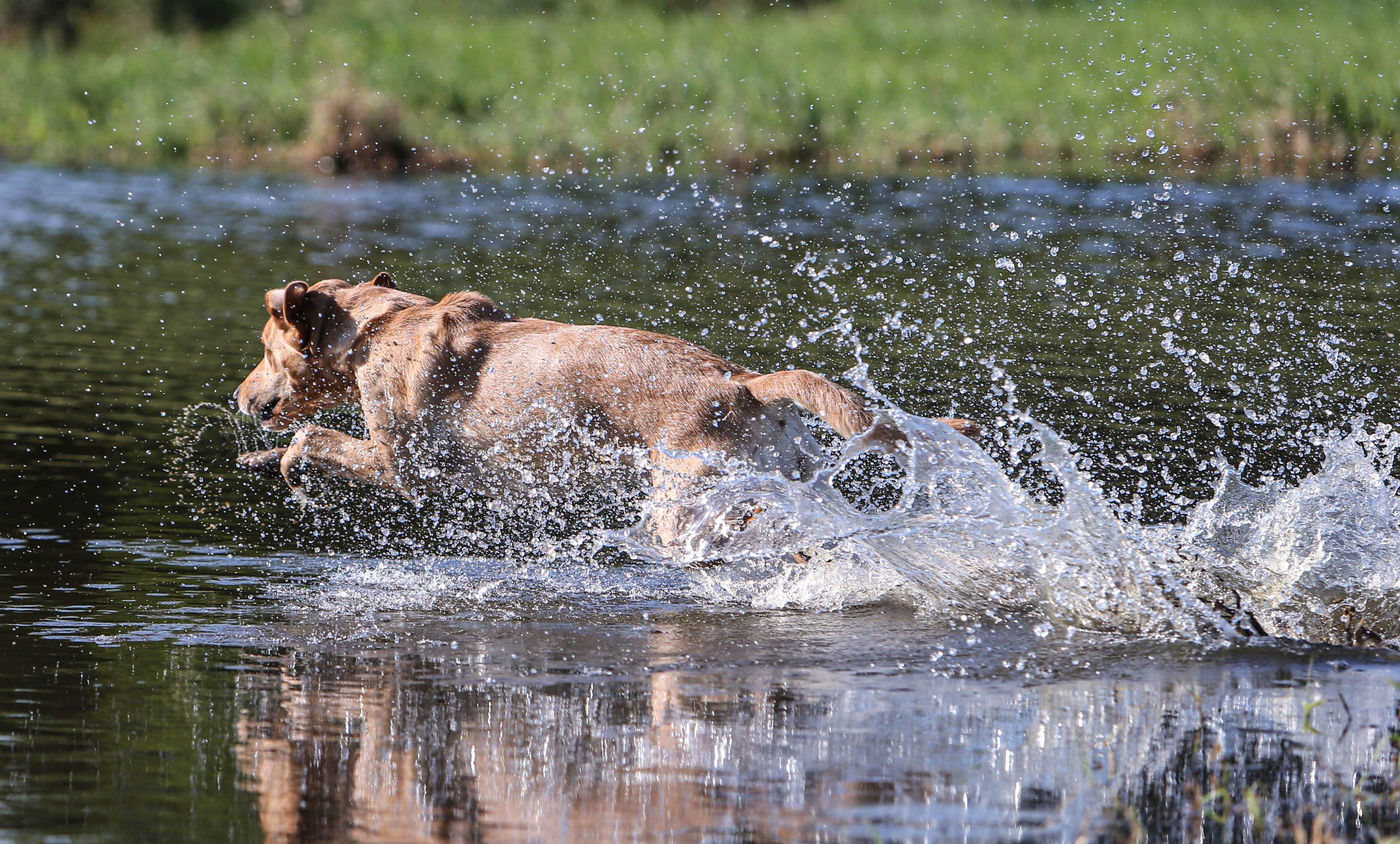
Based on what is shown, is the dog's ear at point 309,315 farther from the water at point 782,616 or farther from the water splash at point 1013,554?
the water splash at point 1013,554

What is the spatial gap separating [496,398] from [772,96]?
1822 cm

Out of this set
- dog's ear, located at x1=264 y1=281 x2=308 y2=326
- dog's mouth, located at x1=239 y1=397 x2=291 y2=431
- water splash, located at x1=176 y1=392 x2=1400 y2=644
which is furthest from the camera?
dog's mouth, located at x1=239 y1=397 x2=291 y2=431

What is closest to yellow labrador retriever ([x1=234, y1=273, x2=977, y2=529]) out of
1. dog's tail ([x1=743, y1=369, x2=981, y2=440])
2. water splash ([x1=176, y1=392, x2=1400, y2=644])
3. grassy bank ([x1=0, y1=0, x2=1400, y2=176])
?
dog's tail ([x1=743, y1=369, x2=981, y2=440])

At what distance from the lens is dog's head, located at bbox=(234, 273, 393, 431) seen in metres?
7.43

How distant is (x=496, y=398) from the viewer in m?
6.93

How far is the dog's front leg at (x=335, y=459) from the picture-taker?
7227 mm

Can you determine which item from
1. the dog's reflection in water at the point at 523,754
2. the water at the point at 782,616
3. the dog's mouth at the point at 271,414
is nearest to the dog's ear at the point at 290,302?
the dog's mouth at the point at 271,414

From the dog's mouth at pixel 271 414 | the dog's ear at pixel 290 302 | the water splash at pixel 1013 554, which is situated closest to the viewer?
the water splash at pixel 1013 554

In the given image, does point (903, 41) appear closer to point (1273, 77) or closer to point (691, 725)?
point (1273, 77)

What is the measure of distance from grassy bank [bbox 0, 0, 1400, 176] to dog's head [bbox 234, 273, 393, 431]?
53.0 ft

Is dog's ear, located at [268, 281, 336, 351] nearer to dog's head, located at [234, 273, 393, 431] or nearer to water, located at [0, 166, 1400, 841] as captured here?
dog's head, located at [234, 273, 393, 431]

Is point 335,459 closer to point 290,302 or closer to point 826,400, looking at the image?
point 290,302

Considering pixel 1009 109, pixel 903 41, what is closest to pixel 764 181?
pixel 1009 109

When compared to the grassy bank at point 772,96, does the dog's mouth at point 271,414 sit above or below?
below
